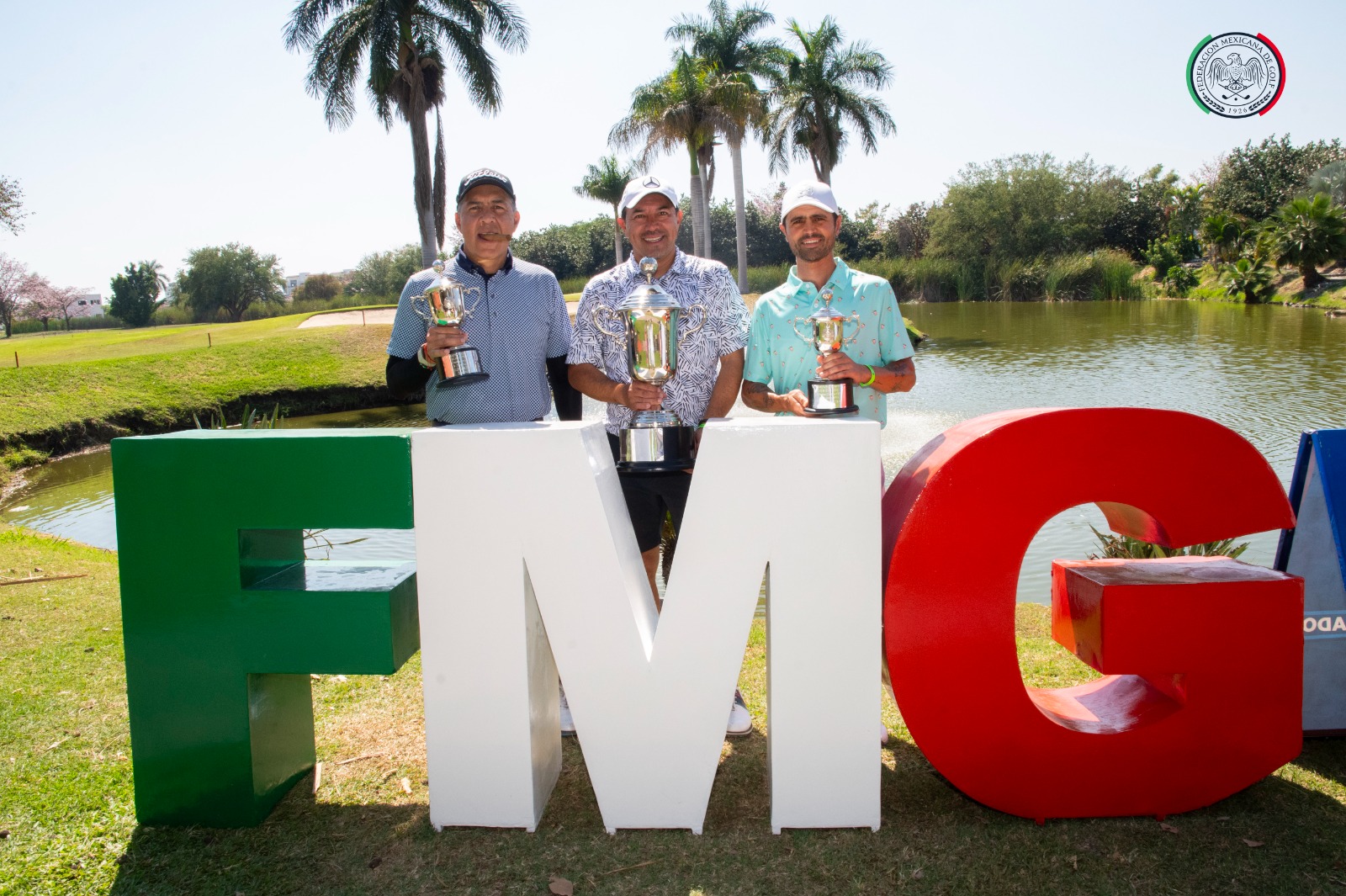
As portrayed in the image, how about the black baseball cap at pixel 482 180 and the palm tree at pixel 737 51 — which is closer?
the black baseball cap at pixel 482 180

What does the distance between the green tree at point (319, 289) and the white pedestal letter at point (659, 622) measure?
227ft

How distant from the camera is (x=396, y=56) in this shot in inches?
878

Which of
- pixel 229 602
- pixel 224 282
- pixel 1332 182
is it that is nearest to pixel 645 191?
pixel 229 602

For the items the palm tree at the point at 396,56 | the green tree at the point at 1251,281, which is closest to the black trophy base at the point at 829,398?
the palm tree at the point at 396,56

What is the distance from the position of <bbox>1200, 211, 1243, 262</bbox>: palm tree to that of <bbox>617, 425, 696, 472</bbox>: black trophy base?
43.9m

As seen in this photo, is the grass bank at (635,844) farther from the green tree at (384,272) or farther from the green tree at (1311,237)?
the green tree at (384,272)

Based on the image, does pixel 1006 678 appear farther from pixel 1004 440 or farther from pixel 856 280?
pixel 856 280

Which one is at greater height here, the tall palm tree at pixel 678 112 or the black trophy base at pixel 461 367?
the tall palm tree at pixel 678 112

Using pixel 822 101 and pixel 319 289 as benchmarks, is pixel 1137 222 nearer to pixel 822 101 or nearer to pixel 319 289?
pixel 822 101

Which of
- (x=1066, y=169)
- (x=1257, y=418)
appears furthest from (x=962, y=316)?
(x=1257, y=418)

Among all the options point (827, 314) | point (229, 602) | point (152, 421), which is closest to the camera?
point (229, 602)

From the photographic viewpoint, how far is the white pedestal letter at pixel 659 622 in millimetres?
2479

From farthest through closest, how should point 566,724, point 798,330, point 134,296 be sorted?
point 134,296 → point 566,724 → point 798,330

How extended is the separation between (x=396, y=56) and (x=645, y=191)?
2234 centimetres
